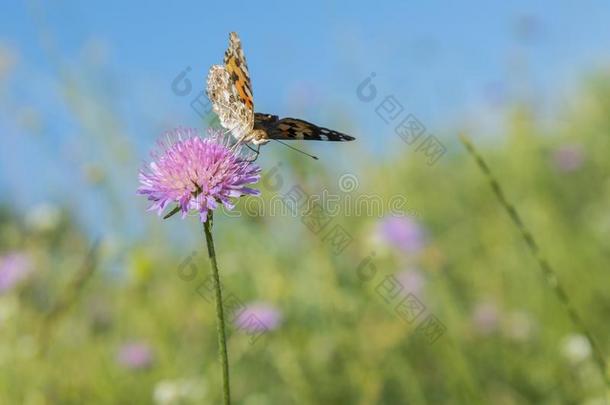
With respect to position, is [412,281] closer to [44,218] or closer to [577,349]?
[577,349]

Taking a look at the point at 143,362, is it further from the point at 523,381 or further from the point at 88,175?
the point at 523,381

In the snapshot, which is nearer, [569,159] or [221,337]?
[221,337]

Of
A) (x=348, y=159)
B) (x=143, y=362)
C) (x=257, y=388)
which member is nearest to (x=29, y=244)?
(x=143, y=362)

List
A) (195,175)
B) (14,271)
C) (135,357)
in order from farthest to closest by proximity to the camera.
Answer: (14,271) < (135,357) < (195,175)

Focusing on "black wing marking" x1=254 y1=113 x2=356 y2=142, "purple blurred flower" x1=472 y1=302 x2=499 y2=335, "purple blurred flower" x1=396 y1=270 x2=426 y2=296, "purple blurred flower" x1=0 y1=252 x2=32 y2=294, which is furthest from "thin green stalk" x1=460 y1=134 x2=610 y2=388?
"purple blurred flower" x1=0 y1=252 x2=32 y2=294

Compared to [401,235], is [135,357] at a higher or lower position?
higher

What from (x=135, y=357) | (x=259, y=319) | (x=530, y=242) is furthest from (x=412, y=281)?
(x=530, y=242)

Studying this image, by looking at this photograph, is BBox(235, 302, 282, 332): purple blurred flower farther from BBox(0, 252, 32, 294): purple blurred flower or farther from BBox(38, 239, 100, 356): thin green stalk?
BBox(0, 252, 32, 294): purple blurred flower

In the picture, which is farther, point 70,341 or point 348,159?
point 348,159
